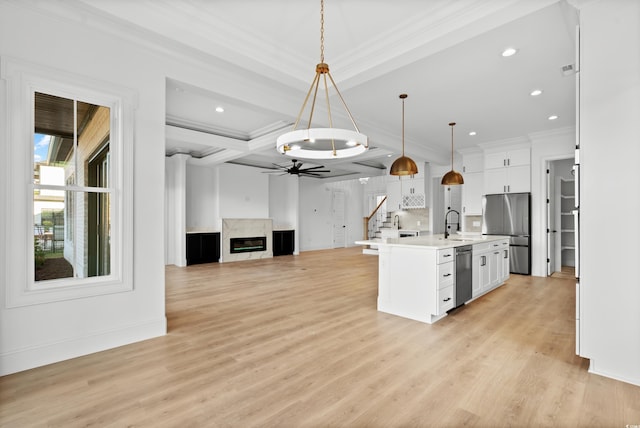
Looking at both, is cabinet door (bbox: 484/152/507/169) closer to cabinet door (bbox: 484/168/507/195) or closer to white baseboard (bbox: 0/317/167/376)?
cabinet door (bbox: 484/168/507/195)

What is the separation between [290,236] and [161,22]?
27.8 ft

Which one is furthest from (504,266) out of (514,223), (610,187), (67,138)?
(67,138)

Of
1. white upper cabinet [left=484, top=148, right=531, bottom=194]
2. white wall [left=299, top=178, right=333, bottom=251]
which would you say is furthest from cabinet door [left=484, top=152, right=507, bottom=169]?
white wall [left=299, top=178, right=333, bottom=251]

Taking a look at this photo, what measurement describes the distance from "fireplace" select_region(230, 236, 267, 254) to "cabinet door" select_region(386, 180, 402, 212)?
162 inches

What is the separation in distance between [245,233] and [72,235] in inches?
269

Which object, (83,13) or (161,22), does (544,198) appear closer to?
(161,22)

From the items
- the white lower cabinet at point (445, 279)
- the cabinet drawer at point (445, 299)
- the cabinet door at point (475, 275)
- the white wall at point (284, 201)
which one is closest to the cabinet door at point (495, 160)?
the cabinet door at point (475, 275)

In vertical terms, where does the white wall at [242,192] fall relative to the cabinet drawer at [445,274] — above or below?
above

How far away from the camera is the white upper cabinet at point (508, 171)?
671 cm

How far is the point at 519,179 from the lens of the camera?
6.78 metres

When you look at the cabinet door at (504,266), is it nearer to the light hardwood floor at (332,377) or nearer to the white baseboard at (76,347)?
the light hardwood floor at (332,377)

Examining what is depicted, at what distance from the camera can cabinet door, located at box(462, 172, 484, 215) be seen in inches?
308

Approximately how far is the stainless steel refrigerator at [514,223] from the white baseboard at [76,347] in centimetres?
669

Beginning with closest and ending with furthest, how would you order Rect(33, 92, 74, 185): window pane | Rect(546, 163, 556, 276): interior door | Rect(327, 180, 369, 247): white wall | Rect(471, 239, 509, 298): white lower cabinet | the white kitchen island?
Rect(33, 92, 74, 185): window pane
the white kitchen island
Rect(471, 239, 509, 298): white lower cabinet
Rect(546, 163, 556, 276): interior door
Rect(327, 180, 369, 247): white wall
